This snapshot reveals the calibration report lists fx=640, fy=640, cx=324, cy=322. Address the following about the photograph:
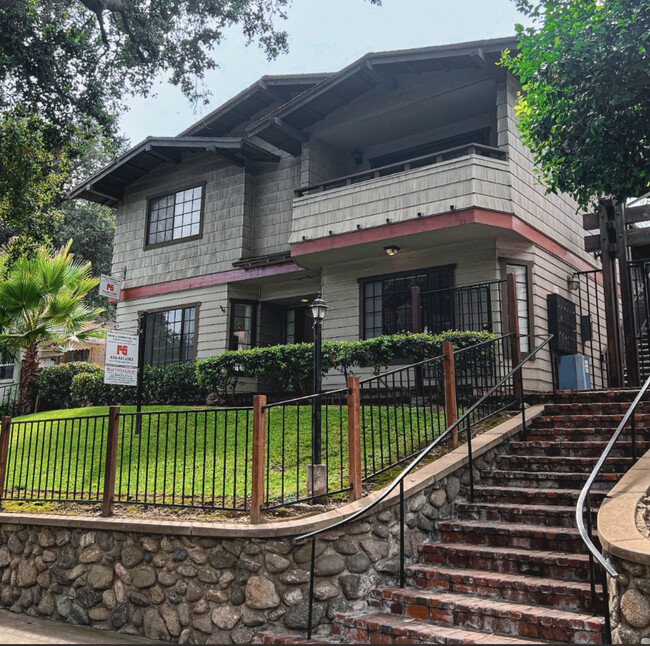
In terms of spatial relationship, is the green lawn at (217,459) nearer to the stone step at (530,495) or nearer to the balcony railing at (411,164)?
the stone step at (530,495)

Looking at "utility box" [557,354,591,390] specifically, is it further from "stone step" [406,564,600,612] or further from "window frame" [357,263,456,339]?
"stone step" [406,564,600,612]

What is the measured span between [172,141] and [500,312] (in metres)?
9.44

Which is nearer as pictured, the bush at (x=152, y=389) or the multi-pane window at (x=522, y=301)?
the multi-pane window at (x=522, y=301)

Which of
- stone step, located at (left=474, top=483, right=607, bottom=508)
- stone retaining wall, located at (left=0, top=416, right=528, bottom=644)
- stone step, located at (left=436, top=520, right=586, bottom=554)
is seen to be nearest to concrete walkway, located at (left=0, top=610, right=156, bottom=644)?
stone retaining wall, located at (left=0, top=416, right=528, bottom=644)

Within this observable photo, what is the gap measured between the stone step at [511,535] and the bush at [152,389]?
28.7 feet

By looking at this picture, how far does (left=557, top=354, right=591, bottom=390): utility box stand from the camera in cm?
1224

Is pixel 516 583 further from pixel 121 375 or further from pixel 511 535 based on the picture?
pixel 121 375

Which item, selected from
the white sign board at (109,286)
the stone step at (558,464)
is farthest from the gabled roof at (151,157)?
the stone step at (558,464)

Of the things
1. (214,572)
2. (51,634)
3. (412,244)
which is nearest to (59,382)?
(412,244)

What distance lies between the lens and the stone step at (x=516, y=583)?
4.88 metres

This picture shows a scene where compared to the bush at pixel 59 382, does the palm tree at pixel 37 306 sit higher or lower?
higher

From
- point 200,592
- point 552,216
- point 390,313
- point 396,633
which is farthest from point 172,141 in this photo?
point 396,633

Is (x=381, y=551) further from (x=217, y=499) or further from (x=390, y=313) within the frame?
(x=390, y=313)

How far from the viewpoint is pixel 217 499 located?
693 centimetres
